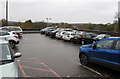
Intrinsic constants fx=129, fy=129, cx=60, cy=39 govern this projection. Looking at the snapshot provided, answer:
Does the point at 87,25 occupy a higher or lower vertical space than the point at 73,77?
higher

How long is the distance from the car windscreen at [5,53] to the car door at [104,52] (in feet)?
12.3

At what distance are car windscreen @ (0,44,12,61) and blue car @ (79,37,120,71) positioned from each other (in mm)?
3764

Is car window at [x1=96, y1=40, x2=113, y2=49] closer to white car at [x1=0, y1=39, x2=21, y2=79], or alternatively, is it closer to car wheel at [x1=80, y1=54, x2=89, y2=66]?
car wheel at [x1=80, y1=54, x2=89, y2=66]

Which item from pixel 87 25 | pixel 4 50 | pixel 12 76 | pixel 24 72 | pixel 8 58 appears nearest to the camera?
pixel 12 76

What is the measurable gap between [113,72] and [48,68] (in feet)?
9.71

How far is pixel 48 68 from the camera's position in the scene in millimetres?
6227

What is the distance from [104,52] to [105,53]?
0.07 metres

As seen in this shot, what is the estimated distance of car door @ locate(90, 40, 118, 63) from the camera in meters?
5.12

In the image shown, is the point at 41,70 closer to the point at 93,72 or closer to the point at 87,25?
the point at 93,72

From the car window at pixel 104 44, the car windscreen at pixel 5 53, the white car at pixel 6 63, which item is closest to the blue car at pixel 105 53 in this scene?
the car window at pixel 104 44

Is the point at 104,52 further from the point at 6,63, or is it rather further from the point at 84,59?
the point at 6,63

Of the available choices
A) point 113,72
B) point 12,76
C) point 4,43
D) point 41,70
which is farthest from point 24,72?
point 113,72

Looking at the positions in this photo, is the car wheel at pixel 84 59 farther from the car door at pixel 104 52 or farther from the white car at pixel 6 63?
the white car at pixel 6 63

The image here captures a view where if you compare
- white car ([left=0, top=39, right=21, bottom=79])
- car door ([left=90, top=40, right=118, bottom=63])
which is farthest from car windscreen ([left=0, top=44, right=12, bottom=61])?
car door ([left=90, top=40, right=118, bottom=63])
